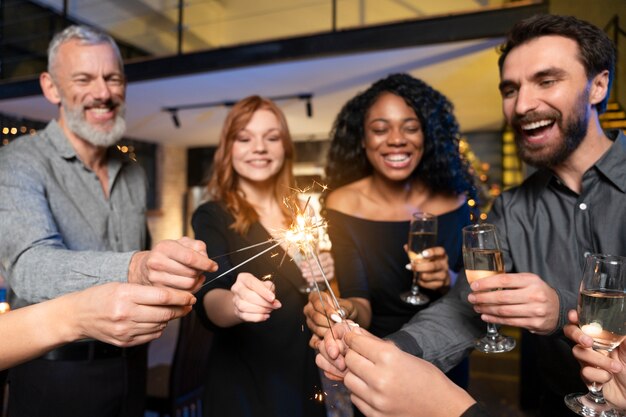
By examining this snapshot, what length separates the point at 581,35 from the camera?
148 cm

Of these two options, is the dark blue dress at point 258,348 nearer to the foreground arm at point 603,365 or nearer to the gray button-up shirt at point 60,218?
the gray button-up shirt at point 60,218

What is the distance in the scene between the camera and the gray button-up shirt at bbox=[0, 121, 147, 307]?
47.9 inches

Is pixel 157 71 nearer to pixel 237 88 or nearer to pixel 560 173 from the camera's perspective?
pixel 237 88

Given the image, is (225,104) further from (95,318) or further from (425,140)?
(95,318)

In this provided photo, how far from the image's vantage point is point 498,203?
1.74 m

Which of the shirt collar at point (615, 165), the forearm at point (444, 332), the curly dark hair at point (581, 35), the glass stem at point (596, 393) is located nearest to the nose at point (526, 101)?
the curly dark hair at point (581, 35)

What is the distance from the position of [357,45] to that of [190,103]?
3.31 m

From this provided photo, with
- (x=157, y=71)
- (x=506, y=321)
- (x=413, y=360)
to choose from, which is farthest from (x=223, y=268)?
(x=157, y=71)

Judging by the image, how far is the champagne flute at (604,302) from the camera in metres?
0.97

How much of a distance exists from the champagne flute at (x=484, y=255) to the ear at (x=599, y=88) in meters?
0.73

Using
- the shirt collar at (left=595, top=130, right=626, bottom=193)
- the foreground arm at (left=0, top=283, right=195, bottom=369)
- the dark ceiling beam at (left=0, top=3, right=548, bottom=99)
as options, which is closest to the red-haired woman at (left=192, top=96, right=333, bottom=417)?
the foreground arm at (left=0, top=283, right=195, bottom=369)

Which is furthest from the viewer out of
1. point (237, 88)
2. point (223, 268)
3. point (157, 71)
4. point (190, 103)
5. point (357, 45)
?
point (190, 103)

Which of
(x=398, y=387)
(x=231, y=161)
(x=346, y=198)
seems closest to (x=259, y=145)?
(x=231, y=161)

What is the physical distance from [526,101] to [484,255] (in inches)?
24.2
